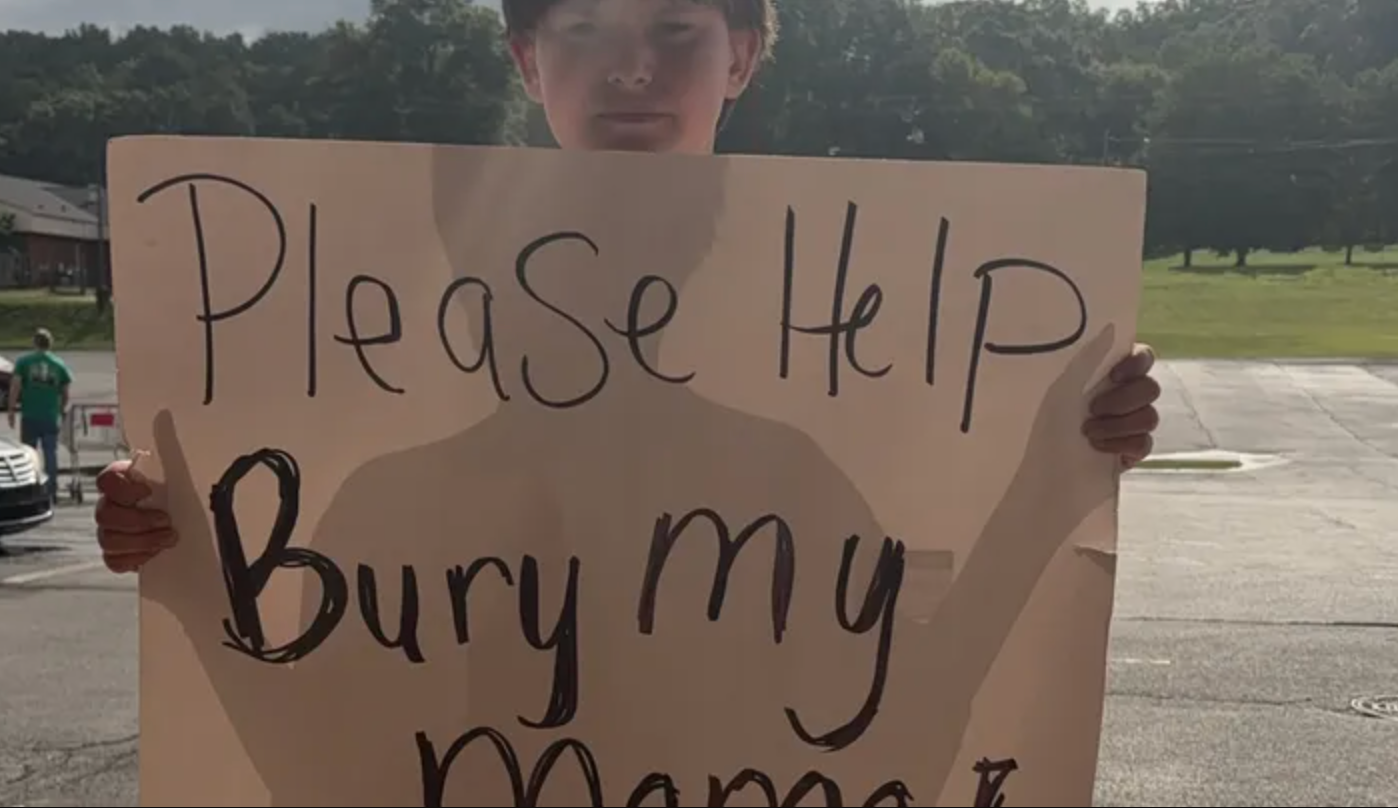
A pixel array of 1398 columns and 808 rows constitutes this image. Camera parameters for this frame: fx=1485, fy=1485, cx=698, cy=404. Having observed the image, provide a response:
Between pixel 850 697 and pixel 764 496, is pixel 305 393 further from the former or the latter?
pixel 850 697

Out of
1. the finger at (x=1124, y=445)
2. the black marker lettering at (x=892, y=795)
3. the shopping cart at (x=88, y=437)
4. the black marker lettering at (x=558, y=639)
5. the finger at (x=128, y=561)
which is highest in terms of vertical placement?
the finger at (x=1124, y=445)

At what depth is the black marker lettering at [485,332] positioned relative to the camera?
1.41 m

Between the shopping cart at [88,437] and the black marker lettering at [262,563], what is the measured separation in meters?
11.0

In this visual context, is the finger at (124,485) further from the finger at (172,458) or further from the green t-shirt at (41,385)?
the green t-shirt at (41,385)

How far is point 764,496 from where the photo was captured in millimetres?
1437

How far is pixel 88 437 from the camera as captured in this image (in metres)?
16.6

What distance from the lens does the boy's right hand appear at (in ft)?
4.53

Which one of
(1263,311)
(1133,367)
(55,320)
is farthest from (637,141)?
(55,320)

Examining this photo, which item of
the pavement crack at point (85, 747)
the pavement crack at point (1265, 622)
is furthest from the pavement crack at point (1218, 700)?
the pavement crack at point (85, 747)

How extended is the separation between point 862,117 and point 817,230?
3398 centimetres

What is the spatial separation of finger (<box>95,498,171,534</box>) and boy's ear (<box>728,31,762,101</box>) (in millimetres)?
854

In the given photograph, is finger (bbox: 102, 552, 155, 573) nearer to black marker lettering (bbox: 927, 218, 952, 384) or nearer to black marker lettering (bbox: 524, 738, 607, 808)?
black marker lettering (bbox: 524, 738, 607, 808)

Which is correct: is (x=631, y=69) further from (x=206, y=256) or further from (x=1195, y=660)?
(x=1195, y=660)

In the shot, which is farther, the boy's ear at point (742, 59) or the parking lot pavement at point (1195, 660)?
the parking lot pavement at point (1195, 660)
